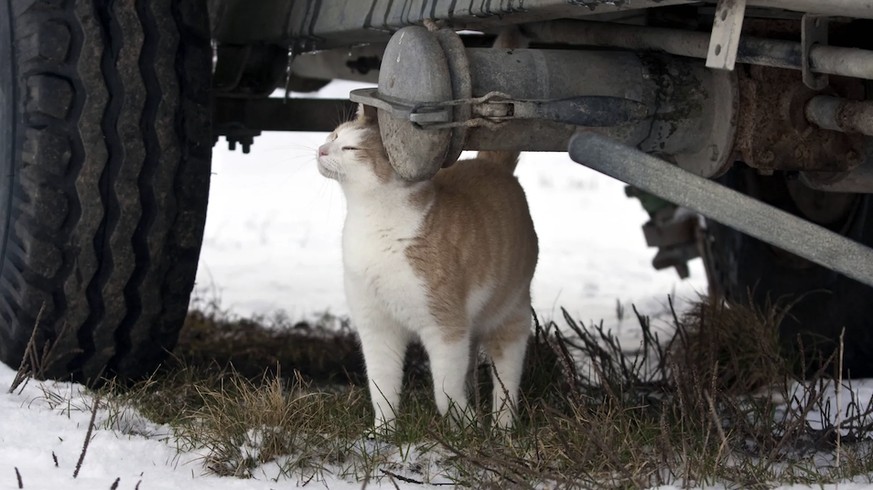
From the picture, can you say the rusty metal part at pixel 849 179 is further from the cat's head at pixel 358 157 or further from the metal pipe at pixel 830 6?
the cat's head at pixel 358 157

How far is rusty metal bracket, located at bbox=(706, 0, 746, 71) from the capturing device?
6.37ft

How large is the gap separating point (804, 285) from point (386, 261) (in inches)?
61.9

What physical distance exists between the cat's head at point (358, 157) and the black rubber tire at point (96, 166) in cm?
30

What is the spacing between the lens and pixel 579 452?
2.31 metres

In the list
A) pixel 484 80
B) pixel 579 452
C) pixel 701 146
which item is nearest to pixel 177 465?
pixel 579 452

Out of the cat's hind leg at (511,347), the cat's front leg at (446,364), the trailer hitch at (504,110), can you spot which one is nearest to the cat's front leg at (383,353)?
the cat's front leg at (446,364)

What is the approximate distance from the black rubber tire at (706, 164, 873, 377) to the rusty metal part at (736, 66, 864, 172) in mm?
980

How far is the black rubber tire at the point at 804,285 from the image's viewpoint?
3.46 m

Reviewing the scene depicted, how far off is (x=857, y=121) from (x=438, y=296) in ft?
3.27

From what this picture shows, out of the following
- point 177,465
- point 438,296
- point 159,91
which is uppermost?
point 159,91

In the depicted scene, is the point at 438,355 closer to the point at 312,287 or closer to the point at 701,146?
the point at 701,146

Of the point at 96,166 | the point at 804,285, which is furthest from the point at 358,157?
the point at 804,285

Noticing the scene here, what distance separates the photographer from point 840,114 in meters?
2.27

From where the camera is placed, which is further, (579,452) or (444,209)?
(444,209)
